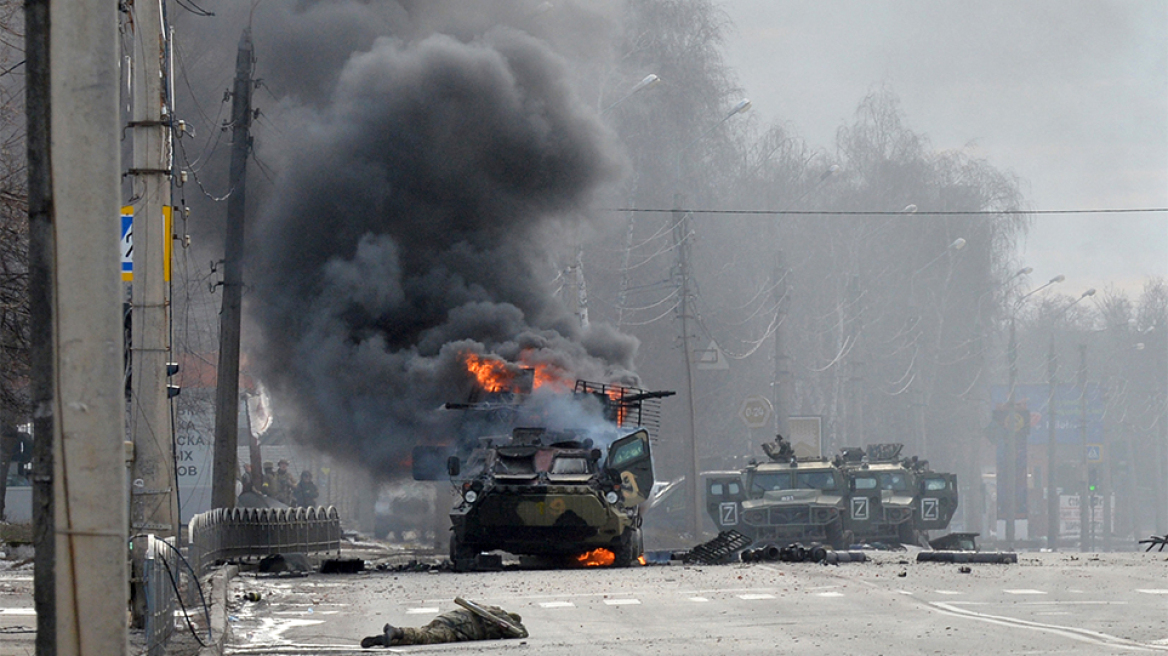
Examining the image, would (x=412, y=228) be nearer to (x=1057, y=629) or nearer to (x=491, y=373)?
(x=491, y=373)

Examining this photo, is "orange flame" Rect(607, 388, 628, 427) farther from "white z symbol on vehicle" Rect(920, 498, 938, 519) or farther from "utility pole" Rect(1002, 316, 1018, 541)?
"utility pole" Rect(1002, 316, 1018, 541)

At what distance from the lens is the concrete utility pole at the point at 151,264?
46.2 ft

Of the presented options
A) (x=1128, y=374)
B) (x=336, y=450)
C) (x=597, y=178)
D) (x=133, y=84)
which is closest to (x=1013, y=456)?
(x=1128, y=374)

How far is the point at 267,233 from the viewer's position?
2806 cm

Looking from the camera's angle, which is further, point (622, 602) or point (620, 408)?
point (620, 408)

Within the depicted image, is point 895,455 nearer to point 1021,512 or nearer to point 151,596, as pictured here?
point 151,596

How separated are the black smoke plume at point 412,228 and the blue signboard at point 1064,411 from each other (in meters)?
41.6

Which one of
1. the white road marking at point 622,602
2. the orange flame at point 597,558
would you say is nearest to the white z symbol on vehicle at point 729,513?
the orange flame at point 597,558

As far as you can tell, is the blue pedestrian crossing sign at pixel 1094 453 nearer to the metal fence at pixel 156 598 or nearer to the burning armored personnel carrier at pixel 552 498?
the burning armored personnel carrier at pixel 552 498

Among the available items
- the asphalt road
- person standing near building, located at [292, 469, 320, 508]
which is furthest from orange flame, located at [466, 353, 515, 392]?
person standing near building, located at [292, 469, 320, 508]

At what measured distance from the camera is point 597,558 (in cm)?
1919

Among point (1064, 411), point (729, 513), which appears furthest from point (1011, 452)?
point (729, 513)

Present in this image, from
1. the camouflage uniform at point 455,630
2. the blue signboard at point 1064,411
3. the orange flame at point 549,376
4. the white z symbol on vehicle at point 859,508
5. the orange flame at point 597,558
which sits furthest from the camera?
the blue signboard at point 1064,411

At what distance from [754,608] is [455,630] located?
10.3ft
